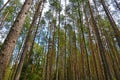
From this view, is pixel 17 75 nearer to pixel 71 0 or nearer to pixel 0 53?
pixel 0 53

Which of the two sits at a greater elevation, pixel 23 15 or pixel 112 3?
pixel 23 15

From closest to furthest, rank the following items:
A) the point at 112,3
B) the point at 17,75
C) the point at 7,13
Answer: the point at 17,75 < the point at 112,3 < the point at 7,13

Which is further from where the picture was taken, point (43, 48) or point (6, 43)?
point (43, 48)

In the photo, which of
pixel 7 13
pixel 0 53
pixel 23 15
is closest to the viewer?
pixel 0 53

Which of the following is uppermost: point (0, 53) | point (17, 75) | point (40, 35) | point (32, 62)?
point (0, 53)

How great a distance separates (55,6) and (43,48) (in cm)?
647

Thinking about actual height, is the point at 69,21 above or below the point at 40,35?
above

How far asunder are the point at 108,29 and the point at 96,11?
3.44 metres

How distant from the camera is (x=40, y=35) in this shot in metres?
18.2

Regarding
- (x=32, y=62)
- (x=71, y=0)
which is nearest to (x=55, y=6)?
(x=71, y=0)

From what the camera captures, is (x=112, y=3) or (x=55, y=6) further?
(x=55, y=6)

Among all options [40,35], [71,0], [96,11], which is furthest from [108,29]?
[40,35]

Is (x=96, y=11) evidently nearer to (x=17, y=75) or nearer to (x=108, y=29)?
(x=108, y=29)

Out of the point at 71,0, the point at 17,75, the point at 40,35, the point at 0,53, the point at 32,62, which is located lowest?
the point at 32,62
